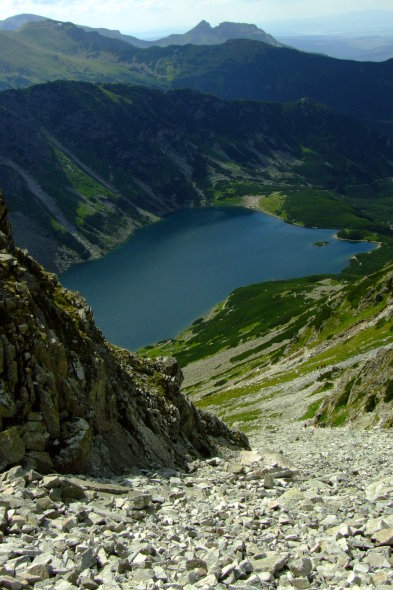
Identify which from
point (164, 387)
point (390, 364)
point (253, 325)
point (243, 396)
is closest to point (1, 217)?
point (164, 387)

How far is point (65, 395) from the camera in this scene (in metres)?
28.0

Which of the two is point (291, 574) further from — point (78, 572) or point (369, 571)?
point (78, 572)

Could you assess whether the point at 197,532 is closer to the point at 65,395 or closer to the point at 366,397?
the point at 65,395

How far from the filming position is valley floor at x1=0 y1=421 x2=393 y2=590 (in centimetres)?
1560

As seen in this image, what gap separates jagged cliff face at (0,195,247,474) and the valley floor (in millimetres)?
2684

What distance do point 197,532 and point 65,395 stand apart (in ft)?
37.3

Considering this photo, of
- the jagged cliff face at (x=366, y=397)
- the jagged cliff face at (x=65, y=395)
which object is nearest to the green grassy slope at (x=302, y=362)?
the jagged cliff face at (x=366, y=397)

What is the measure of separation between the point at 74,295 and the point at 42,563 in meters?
25.1

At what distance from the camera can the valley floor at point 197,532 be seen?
15602 mm

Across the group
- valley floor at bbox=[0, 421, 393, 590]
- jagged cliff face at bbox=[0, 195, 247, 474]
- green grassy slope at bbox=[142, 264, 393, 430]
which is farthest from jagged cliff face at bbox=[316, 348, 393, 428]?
valley floor at bbox=[0, 421, 393, 590]

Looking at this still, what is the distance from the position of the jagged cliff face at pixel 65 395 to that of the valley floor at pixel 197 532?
2.68 metres

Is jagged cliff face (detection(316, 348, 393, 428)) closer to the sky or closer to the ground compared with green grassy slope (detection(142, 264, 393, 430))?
closer to the sky

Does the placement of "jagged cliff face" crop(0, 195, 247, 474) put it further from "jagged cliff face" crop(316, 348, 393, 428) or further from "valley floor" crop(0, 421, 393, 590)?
"jagged cliff face" crop(316, 348, 393, 428)

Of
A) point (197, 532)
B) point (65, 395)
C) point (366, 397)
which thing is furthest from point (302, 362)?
point (197, 532)
